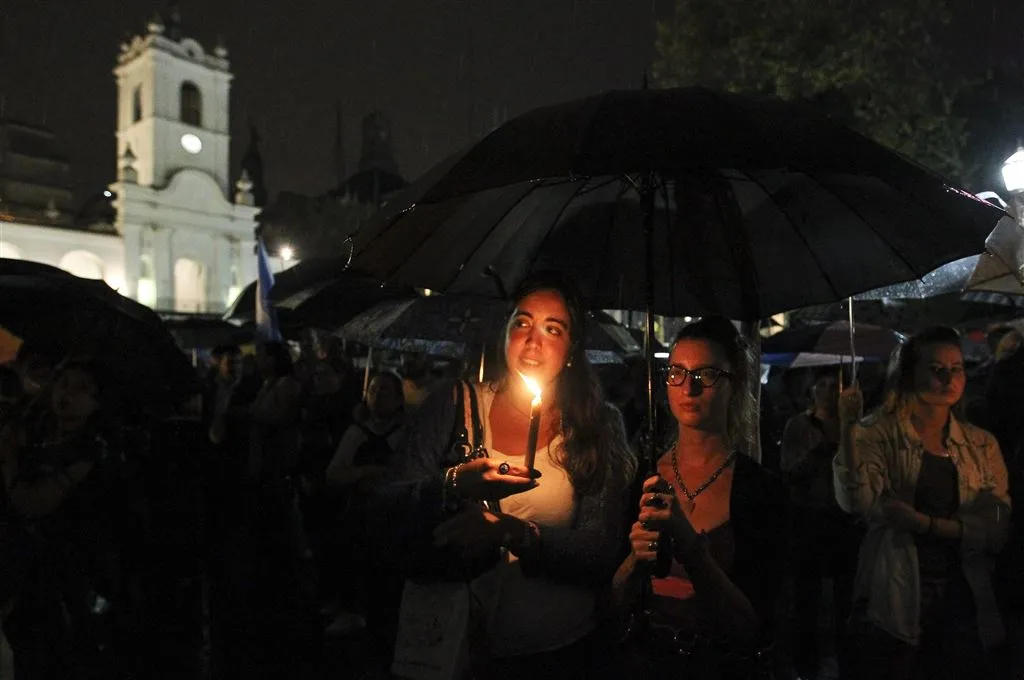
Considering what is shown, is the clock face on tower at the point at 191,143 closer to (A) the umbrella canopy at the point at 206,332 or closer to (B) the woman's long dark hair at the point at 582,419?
(A) the umbrella canopy at the point at 206,332

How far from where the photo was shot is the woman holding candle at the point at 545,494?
101 inches

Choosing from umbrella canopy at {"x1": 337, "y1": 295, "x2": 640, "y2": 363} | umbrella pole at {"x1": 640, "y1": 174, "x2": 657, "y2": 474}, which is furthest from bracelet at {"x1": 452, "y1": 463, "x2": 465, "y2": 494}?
umbrella canopy at {"x1": 337, "y1": 295, "x2": 640, "y2": 363}

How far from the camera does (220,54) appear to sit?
52688mm

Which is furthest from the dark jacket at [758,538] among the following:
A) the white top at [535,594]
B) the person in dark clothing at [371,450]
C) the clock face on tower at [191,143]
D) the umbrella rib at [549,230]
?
the clock face on tower at [191,143]

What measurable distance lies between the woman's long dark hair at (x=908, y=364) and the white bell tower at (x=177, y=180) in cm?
4874

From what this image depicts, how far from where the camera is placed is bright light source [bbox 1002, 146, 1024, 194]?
761 centimetres

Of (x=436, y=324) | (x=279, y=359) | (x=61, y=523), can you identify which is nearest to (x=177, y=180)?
(x=279, y=359)

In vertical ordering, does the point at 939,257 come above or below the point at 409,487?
above

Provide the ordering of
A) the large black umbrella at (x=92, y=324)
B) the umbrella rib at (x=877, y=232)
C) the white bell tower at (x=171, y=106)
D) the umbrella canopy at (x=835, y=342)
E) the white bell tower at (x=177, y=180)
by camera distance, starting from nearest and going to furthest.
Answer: the umbrella rib at (x=877, y=232)
the large black umbrella at (x=92, y=324)
the umbrella canopy at (x=835, y=342)
the white bell tower at (x=177, y=180)
the white bell tower at (x=171, y=106)

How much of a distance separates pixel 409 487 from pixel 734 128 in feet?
4.86

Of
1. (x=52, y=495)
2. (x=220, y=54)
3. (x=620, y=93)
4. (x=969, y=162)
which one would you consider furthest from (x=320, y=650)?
(x=220, y=54)

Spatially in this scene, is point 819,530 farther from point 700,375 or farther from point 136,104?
point 136,104

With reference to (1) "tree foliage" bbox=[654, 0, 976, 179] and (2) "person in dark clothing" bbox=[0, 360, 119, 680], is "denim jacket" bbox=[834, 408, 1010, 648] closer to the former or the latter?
(2) "person in dark clothing" bbox=[0, 360, 119, 680]

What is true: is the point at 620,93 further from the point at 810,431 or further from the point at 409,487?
the point at 810,431
